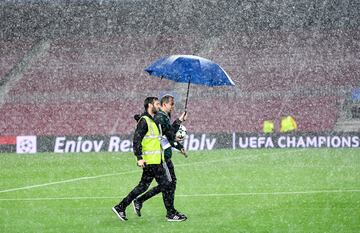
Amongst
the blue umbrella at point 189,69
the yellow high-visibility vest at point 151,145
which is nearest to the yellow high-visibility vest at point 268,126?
the blue umbrella at point 189,69

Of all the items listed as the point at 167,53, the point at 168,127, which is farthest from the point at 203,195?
the point at 167,53

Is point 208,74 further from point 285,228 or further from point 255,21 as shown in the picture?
point 255,21

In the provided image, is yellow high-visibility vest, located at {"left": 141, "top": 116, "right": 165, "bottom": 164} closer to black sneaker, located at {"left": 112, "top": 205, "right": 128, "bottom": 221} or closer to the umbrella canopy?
the umbrella canopy

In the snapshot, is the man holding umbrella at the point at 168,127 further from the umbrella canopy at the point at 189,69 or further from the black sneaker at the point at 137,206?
the black sneaker at the point at 137,206

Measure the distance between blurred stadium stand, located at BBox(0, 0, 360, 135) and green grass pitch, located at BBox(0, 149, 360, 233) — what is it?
1631cm

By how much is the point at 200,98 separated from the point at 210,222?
34.5m

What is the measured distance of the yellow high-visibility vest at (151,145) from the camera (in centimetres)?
1184

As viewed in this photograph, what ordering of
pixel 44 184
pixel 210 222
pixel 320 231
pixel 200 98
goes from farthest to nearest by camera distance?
pixel 200 98, pixel 44 184, pixel 210 222, pixel 320 231

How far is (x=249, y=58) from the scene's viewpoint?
4969 cm

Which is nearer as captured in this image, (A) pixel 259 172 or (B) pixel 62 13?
(A) pixel 259 172

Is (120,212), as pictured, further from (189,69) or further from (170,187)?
(189,69)

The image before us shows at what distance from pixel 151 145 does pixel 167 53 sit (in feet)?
126

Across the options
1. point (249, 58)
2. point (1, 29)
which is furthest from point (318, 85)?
point (1, 29)

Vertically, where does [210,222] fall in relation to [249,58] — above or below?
below
